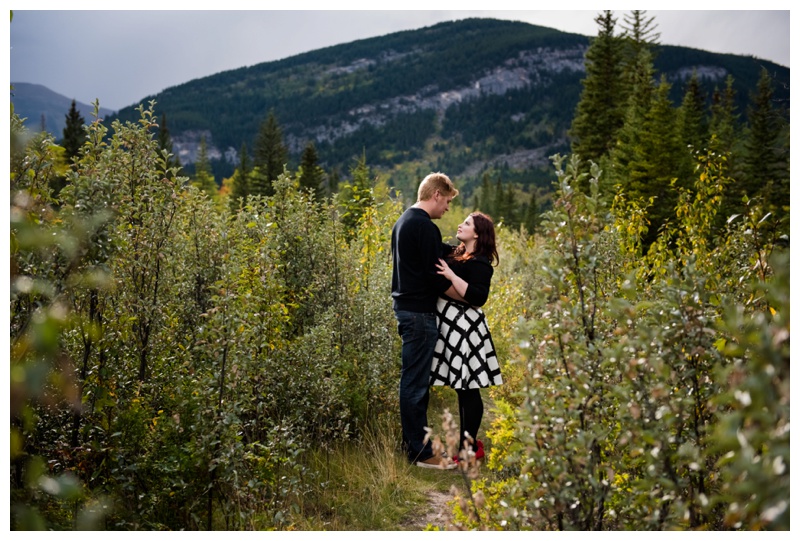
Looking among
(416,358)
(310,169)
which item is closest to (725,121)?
(310,169)

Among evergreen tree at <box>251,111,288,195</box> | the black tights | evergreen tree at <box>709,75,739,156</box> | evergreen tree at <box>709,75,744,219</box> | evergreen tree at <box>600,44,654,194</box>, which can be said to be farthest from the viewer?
evergreen tree at <box>251,111,288,195</box>

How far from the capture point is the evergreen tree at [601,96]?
34875mm

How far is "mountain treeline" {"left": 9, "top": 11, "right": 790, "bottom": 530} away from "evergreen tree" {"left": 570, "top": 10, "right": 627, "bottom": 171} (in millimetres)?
A: 30285

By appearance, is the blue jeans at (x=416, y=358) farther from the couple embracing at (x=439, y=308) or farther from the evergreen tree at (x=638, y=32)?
the evergreen tree at (x=638, y=32)

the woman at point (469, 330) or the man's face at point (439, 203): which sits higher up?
the man's face at point (439, 203)

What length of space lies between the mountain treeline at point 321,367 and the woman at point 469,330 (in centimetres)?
49

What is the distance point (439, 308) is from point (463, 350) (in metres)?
0.39

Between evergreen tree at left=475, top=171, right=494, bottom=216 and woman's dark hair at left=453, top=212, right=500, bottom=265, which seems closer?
woman's dark hair at left=453, top=212, right=500, bottom=265

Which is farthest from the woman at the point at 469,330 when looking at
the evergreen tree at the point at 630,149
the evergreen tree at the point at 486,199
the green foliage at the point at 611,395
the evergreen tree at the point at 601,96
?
the evergreen tree at the point at 486,199

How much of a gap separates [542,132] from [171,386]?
198 metres

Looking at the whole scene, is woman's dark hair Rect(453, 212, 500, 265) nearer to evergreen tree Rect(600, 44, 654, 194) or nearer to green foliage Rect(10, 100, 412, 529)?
green foliage Rect(10, 100, 412, 529)

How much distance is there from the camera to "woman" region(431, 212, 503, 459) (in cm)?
480

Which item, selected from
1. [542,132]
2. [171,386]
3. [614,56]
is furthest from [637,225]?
[542,132]

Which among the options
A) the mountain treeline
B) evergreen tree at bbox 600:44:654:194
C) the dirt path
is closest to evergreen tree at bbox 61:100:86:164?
evergreen tree at bbox 600:44:654:194
